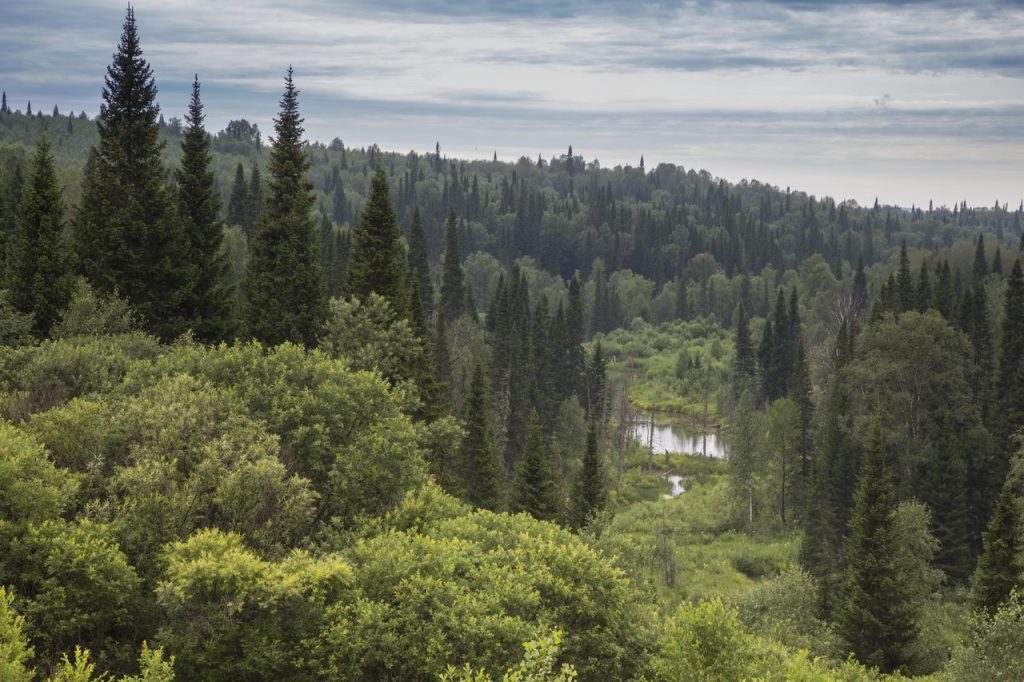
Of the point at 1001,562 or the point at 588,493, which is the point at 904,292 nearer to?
the point at 1001,562

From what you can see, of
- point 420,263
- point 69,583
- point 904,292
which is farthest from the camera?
point 420,263

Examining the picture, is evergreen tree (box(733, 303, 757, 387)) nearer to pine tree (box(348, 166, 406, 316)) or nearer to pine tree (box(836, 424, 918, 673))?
pine tree (box(836, 424, 918, 673))

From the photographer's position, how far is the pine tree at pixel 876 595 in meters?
44.6

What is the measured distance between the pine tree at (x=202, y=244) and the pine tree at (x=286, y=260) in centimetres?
175

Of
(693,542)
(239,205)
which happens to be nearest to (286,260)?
(693,542)

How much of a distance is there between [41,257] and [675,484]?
79.2m

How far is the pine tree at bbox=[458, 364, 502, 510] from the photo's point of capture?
5744 centimetres

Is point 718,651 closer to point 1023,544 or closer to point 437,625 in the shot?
point 437,625

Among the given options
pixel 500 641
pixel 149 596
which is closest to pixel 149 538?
pixel 149 596

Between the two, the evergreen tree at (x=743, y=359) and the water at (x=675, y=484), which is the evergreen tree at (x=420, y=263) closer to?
the water at (x=675, y=484)

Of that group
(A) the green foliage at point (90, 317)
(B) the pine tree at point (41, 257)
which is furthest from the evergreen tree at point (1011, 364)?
(B) the pine tree at point (41, 257)

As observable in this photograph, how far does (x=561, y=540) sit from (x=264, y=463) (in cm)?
986

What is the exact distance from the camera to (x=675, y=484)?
10606 cm

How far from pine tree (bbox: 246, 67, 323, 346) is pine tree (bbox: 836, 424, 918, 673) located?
30.2 meters
